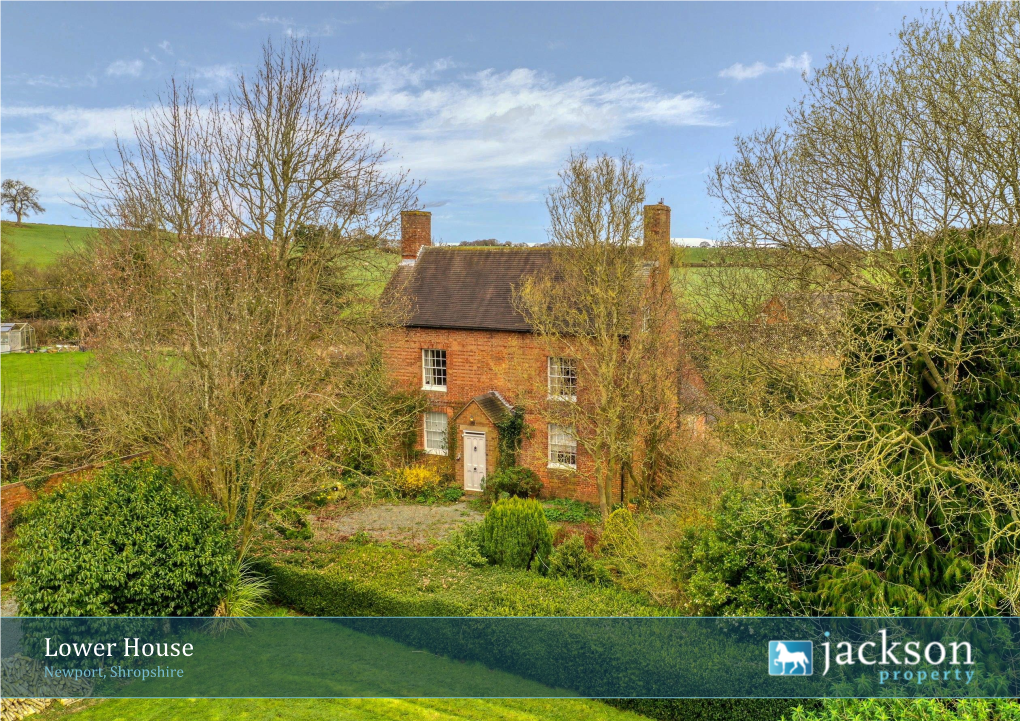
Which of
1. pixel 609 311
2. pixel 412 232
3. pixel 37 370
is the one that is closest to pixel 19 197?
pixel 37 370

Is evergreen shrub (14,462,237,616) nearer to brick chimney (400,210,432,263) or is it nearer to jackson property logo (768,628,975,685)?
jackson property logo (768,628,975,685)

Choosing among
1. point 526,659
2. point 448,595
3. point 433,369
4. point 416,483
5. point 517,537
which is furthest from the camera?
point 433,369

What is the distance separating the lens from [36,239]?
67.4 metres

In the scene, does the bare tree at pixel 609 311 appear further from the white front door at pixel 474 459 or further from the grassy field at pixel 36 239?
the grassy field at pixel 36 239

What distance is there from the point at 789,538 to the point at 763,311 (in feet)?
32.8

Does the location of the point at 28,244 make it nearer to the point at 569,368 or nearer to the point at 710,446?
the point at 569,368

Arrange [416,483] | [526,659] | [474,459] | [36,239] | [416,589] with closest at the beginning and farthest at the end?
[526,659], [416,589], [416,483], [474,459], [36,239]

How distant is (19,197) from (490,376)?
142ft

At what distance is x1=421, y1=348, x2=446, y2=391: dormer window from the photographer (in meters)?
25.4

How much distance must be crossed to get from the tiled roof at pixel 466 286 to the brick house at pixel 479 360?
4 cm

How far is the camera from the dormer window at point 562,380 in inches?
883

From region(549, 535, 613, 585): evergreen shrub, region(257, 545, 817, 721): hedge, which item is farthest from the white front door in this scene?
region(549, 535, 613, 585): evergreen shrub

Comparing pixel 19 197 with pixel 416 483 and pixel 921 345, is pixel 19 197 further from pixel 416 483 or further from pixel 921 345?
pixel 921 345

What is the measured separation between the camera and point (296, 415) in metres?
14.2
